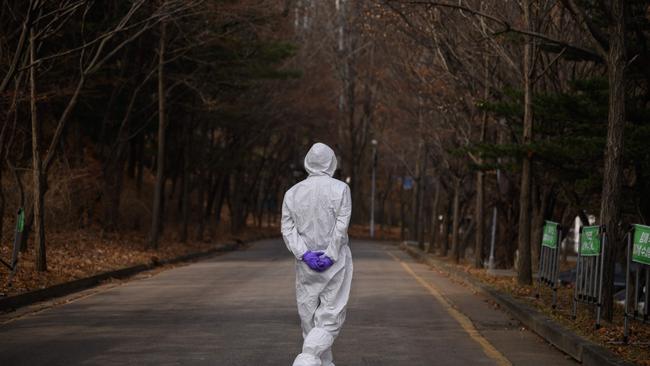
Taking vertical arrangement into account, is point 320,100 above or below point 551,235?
above

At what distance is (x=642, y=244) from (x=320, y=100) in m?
37.3

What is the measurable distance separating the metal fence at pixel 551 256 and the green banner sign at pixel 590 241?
1.94 m

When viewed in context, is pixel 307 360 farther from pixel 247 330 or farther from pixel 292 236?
pixel 247 330

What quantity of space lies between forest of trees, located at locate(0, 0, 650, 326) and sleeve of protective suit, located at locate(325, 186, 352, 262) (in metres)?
5.15

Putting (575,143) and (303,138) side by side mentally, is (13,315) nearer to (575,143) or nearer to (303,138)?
(575,143)

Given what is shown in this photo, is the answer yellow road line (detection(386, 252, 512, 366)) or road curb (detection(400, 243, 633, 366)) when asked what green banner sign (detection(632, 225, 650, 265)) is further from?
yellow road line (detection(386, 252, 512, 366))

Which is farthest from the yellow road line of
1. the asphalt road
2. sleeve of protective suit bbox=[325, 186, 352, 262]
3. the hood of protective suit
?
the hood of protective suit

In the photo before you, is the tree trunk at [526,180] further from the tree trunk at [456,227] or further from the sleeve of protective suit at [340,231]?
the sleeve of protective suit at [340,231]

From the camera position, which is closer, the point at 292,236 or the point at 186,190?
the point at 292,236

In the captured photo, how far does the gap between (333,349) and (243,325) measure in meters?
2.24

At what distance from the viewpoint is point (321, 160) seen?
28.7 ft

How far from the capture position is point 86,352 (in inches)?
420

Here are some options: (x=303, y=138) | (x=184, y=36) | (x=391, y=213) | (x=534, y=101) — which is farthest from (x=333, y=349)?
(x=391, y=213)

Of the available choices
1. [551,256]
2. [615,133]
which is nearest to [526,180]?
[551,256]
